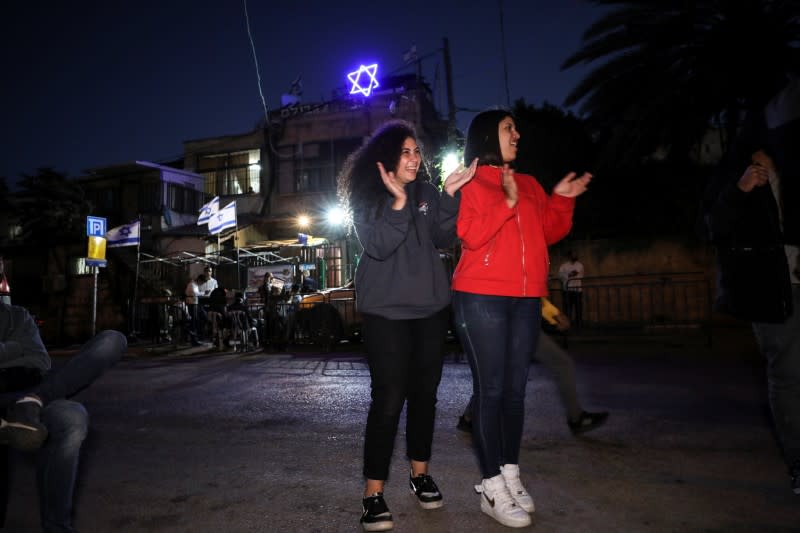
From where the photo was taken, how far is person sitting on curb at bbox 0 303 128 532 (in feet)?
6.84

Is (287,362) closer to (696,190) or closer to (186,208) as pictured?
(696,190)

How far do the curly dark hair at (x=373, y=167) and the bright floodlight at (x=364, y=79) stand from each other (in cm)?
2294

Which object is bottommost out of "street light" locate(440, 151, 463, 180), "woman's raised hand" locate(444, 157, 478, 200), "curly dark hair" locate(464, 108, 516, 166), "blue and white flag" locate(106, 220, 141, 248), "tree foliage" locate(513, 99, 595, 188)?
"woman's raised hand" locate(444, 157, 478, 200)

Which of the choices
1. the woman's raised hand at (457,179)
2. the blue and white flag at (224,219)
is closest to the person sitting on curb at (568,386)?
→ the woman's raised hand at (457,179)

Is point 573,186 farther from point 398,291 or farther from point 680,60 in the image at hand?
point 680,60

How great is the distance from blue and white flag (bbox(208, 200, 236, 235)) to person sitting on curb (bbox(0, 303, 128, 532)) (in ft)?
56.4

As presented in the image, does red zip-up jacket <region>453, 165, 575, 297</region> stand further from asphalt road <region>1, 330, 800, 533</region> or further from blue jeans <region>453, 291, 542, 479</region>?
asphalt road <region>1, 330, 800, 533</region>

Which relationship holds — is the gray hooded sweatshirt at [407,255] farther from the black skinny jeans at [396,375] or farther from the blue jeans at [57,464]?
the blue jeans at [57,464]

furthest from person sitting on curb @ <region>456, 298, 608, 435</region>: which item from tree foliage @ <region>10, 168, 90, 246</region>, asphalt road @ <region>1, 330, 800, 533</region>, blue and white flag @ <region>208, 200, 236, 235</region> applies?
tree foliage @ <region>10, 168, 90, 246</region>

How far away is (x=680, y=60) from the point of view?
12.8 m

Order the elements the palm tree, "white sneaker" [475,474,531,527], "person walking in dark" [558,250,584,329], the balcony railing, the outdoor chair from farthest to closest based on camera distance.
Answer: the balcony railing
the outdoor chair
"person walking in dark" [558,250,584,329]
the palm tree
"white sneaker" [475,474,531,527]

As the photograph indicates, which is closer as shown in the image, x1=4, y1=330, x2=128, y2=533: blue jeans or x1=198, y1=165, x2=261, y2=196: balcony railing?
x1=4, y1=330, x2=128, y2=533: blue jeans

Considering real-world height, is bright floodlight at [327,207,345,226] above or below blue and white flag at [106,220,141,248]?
above

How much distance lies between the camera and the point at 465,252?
9.82ft
